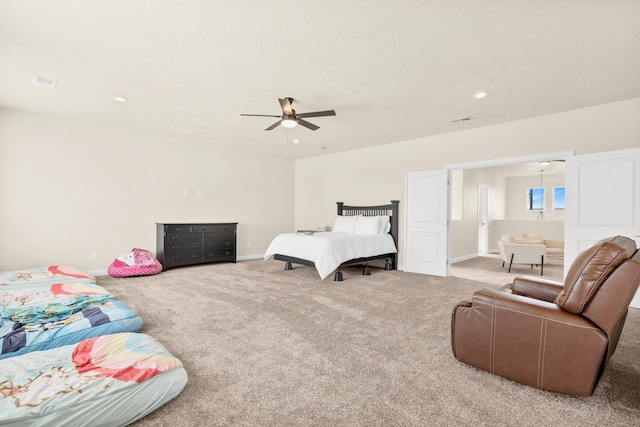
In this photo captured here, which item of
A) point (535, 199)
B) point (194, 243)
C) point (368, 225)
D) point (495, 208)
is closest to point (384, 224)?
point (368, 225)

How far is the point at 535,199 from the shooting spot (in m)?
10.2

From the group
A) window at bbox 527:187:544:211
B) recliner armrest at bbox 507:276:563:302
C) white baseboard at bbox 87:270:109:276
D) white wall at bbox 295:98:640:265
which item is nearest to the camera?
recliner armrest at bbox 507:276:563:302

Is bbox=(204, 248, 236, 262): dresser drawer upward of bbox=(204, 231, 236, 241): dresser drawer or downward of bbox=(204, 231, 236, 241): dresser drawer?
downward

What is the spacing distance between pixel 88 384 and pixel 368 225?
5.18 meters

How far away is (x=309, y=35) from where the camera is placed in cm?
265

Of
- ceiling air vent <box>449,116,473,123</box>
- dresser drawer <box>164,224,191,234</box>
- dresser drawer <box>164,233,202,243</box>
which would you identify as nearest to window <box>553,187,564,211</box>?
ceiling air vent <box>449,116,473,123</box>

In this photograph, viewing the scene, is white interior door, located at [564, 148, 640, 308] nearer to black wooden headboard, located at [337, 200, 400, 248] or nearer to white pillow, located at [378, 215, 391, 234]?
black wooden headboard, located at [337, 200, 400, 248]

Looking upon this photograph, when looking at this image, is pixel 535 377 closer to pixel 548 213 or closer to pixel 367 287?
pixel 367 287

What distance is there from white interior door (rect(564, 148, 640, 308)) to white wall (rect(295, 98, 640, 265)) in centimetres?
22

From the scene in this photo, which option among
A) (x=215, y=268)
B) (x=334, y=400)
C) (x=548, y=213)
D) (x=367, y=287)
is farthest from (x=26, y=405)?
(x=548, y=213)

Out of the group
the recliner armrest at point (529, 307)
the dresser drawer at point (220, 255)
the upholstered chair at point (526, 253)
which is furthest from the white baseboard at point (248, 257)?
the recliner armrest at point (529, 307)

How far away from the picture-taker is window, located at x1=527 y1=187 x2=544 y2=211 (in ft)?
33.3

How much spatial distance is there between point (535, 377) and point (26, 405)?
9.04ft

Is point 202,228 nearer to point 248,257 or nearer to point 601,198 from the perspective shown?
point 248,257
